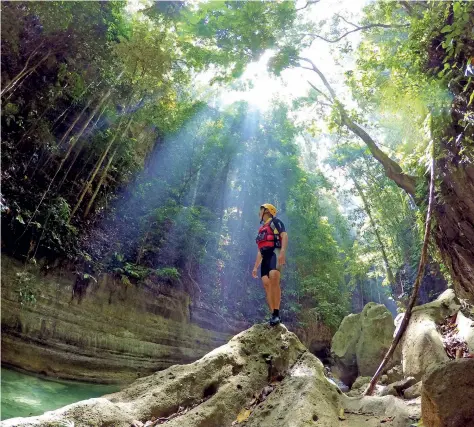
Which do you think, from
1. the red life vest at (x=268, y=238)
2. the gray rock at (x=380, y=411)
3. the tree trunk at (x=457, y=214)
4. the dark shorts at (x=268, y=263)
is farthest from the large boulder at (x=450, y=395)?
the red life vest at (x=268, y=238)

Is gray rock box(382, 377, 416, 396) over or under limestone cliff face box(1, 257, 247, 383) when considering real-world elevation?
over

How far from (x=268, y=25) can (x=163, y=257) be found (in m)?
6.82

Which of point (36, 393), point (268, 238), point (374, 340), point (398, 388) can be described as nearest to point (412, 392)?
point (398, 388)

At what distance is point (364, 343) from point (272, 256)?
6.49 metres

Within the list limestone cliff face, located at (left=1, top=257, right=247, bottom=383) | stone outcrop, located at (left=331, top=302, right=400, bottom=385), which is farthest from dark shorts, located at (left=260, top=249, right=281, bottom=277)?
stone outcrop, located at (left=331, top=302, right=400, bottom=385)

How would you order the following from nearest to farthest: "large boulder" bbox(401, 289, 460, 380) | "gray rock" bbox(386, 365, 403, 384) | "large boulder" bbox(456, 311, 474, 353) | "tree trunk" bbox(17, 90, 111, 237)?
"large boulder" bbox(401, 289, 460, 380)
"large boulder" bbox(456, 311, 474, 353)
"tree trunk" bbox(17, 90, 111, 237)
"gray rock" bbox(386, 365, 403, 384)

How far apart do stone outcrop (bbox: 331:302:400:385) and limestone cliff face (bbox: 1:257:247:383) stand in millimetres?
4118

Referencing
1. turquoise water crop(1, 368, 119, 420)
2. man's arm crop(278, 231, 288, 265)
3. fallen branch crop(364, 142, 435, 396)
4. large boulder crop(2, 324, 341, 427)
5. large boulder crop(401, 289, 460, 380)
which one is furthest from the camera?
large boulder crop(401, 289, 460, 380)

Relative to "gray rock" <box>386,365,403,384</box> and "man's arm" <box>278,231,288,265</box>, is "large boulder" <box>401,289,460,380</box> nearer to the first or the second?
"gray rock" <box>386,365,403,384</box>

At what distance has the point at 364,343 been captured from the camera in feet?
32.2

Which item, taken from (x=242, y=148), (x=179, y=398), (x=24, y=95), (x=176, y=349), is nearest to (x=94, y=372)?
(x=176, y=349)

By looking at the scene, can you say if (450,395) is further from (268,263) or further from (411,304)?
(268,263)

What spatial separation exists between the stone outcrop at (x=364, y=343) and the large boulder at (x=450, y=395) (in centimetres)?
684

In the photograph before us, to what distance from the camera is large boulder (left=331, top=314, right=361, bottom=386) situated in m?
10.1
